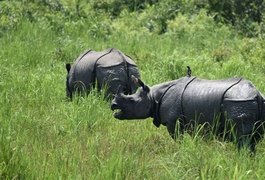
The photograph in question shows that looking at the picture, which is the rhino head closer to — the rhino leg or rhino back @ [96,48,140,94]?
the rhino leg

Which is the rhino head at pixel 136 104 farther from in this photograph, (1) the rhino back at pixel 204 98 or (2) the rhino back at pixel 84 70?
(2) the rhino back at pixel 84 70

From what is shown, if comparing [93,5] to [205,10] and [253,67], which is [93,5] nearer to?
[205,10]

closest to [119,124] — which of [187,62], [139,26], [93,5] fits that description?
[187,62]

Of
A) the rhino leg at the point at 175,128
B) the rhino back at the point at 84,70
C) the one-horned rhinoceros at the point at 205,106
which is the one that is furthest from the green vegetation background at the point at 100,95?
the rhino back at the point at 84,70

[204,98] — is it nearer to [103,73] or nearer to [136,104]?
[136,104]

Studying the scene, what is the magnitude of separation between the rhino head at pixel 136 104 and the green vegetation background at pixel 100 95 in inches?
10.4

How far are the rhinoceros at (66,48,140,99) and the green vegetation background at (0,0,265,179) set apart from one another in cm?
27

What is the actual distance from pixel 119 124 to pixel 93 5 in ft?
33.4

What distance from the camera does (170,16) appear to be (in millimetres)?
14531

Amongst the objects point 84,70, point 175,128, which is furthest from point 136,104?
point 84,70

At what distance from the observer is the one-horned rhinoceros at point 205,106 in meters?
4.63

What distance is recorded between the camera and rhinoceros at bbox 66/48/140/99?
259 inches

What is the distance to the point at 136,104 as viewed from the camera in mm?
5371

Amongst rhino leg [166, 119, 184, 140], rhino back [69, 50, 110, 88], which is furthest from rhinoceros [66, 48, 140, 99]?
rhino leg [166, 119, 184, 140]
